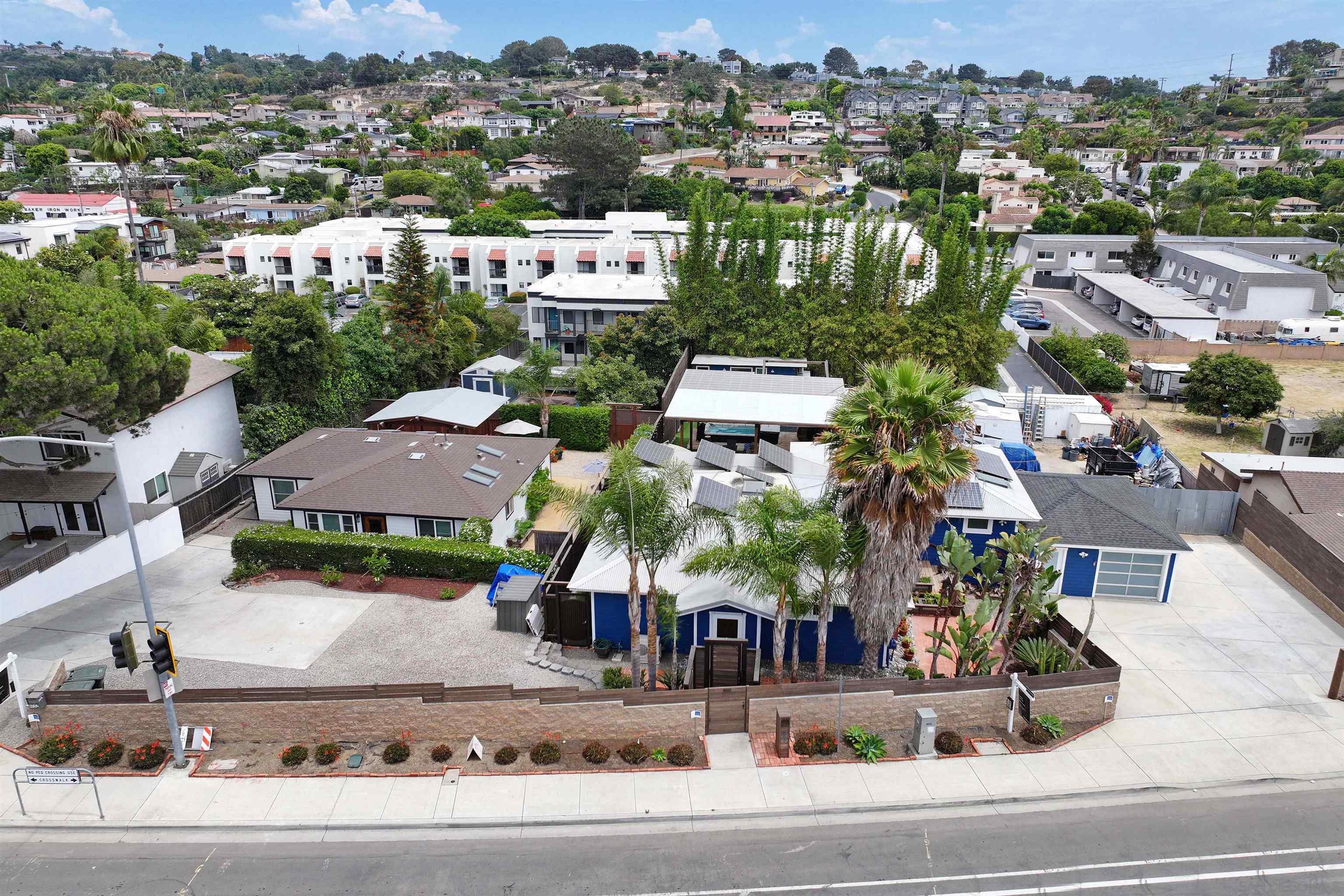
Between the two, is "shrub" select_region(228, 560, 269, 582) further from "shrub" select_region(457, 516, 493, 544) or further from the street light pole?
the street light pole

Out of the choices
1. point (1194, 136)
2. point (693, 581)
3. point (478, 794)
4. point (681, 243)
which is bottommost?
point (478, 794)

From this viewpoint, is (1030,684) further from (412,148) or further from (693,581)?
(412,148)

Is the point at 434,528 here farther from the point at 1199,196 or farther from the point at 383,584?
the point at 1199,196

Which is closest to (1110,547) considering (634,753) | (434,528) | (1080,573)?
(1080,573)

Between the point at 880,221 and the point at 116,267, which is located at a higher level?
the point at 880,221

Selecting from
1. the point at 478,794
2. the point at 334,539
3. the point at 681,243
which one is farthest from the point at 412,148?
the point at 478,794

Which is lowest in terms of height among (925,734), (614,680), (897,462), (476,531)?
(614,680)
